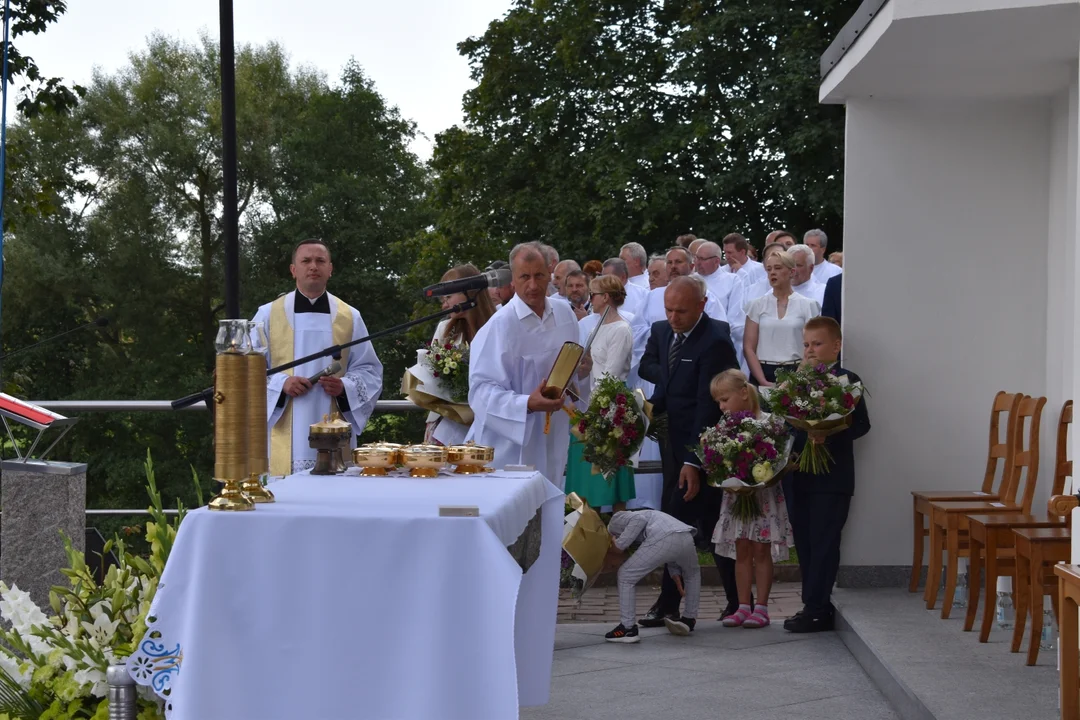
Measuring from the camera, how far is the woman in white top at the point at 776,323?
9227mm

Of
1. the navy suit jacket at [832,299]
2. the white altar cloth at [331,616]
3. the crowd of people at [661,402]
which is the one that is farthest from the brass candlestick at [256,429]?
the navy suit jacket at [832,299]

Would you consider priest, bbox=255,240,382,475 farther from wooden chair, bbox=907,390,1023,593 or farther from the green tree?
the green tree

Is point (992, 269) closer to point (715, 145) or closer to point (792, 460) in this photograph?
point (792, 460)


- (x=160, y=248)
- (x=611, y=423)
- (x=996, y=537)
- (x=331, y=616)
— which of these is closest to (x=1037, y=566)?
(x=996, y=537)

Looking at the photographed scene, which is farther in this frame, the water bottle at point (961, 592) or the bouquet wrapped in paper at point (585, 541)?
the water bottle at point (961, 592)

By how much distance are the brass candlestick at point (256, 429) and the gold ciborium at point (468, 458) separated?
3.59 feet

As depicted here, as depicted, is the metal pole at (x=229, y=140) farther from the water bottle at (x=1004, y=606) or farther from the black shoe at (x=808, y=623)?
the water bottle at (x=1004, y=606)

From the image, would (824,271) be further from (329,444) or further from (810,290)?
(329,444)

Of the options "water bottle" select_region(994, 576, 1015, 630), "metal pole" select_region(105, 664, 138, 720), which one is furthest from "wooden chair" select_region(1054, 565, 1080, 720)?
"metal pole" select_region(105, 664, 138, 720)

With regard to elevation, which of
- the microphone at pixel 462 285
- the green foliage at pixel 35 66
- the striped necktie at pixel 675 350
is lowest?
the striped necktie at pixel 675 350

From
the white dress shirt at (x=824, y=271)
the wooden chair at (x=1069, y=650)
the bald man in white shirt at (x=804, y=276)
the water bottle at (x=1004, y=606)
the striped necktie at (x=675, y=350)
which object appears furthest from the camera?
the white dress shirt at (x=824, y=271)

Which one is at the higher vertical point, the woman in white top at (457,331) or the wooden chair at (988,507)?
the woman in white top at (457,331)

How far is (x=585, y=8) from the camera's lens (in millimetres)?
24953

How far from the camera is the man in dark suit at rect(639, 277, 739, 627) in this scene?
821cm
